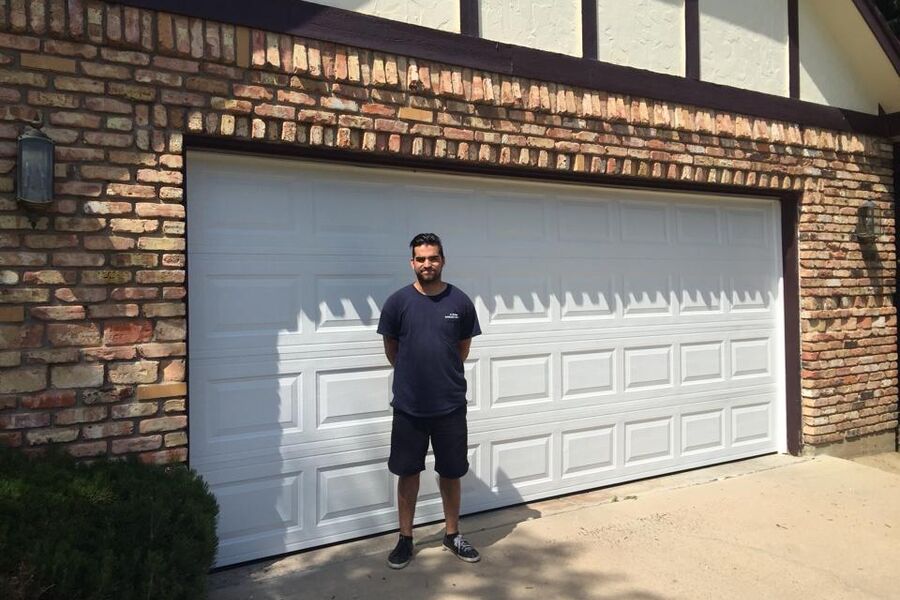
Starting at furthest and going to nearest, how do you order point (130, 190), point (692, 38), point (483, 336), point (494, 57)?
point (692, 38), point (483, 336), point (494, 57), point (130, 190)

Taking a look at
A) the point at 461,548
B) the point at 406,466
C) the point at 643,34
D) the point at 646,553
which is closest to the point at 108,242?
the point at 406,466

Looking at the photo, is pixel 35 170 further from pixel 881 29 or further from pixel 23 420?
pixel 881 29

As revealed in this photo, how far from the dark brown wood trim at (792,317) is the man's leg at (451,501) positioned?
368 cm

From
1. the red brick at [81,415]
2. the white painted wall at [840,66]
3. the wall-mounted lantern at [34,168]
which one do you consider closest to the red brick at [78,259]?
the wall-mounted lantern at [34,168]

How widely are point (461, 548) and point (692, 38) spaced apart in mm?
4337

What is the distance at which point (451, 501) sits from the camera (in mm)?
3842

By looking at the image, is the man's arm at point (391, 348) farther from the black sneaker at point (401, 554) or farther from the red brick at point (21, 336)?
the red brick at point (21, 336)

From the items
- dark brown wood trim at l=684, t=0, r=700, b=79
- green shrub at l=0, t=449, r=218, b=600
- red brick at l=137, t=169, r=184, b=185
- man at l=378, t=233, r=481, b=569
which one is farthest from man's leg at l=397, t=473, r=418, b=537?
dark brown wood trim at l=684, t=0, r=700, b=79

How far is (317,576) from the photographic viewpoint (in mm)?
3645

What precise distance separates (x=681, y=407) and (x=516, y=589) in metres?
2.65

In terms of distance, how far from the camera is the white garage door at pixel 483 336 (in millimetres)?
3795

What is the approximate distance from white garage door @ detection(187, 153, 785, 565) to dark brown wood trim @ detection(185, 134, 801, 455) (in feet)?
0.27

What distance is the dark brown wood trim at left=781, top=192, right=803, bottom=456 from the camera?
5918 millimetres

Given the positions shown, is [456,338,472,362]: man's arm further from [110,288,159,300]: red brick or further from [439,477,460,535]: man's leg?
[110,288,159,300]: red brick
